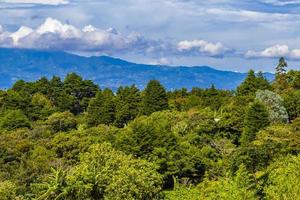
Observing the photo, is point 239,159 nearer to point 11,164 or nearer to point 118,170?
point 118,170

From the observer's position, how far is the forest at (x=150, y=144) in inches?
1692

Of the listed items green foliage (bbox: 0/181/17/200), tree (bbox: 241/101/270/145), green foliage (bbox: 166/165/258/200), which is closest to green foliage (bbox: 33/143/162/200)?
green foliage (bbox: 166/165/258/200)

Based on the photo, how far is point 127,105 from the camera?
8812cm

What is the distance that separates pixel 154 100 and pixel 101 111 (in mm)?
7803

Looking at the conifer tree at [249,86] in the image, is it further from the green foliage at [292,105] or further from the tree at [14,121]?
the tree at [14,121]

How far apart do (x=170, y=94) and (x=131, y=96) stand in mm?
12541

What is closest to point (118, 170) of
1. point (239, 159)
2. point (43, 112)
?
point (239, 159)

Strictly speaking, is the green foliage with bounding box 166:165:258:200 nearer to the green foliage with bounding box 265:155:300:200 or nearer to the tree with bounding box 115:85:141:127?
the green foliage with bounding box 265:155:300:200

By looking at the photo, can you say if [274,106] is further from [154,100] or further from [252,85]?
[154,100]

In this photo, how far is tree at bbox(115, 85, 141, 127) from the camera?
86375mm

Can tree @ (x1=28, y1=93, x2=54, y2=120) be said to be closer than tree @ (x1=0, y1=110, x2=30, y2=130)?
No

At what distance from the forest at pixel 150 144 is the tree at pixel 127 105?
17 cm

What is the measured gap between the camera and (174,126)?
7194 cm

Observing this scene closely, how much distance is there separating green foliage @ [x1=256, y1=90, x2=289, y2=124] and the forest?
119 millimetres
